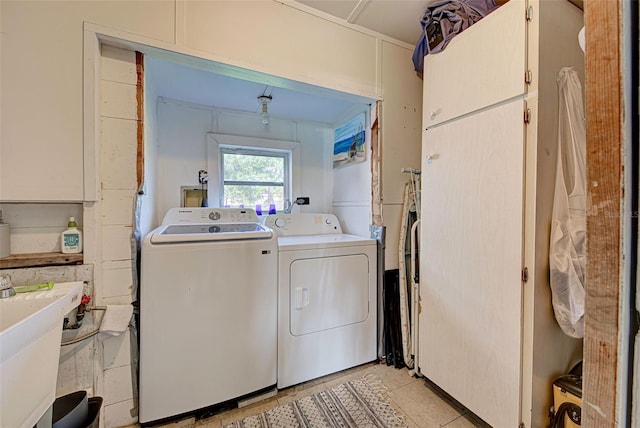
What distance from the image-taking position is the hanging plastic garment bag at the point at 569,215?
1.17 m

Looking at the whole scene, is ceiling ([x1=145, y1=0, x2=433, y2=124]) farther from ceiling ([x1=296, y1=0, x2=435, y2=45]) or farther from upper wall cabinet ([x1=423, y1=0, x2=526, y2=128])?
upper wall cabinet ([x1=423, y1=0, x2=526, y2=128])

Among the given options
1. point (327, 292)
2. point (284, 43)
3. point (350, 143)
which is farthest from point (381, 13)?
point (327, 292)

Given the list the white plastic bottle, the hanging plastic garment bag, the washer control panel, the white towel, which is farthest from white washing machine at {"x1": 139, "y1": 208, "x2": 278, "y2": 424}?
the hanging plastic garment bag

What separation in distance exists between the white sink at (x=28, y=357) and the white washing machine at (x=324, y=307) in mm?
1079

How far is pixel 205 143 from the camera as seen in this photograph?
2.63 meters

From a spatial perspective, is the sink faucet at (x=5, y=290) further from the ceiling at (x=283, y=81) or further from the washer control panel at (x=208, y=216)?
the ceiling at (x=283, y=81)

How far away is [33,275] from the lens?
50.3 inches

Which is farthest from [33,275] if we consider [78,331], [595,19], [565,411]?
[565,411]

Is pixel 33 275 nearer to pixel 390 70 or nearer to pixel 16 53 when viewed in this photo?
pixel 16 53

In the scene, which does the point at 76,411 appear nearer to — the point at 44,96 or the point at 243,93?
the point at 44,96

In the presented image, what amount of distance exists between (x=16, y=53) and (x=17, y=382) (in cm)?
141

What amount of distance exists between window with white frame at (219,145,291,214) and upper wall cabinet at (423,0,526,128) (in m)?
1.70

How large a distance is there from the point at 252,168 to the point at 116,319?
190 centimetres

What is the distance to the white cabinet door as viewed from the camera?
1280 mm
